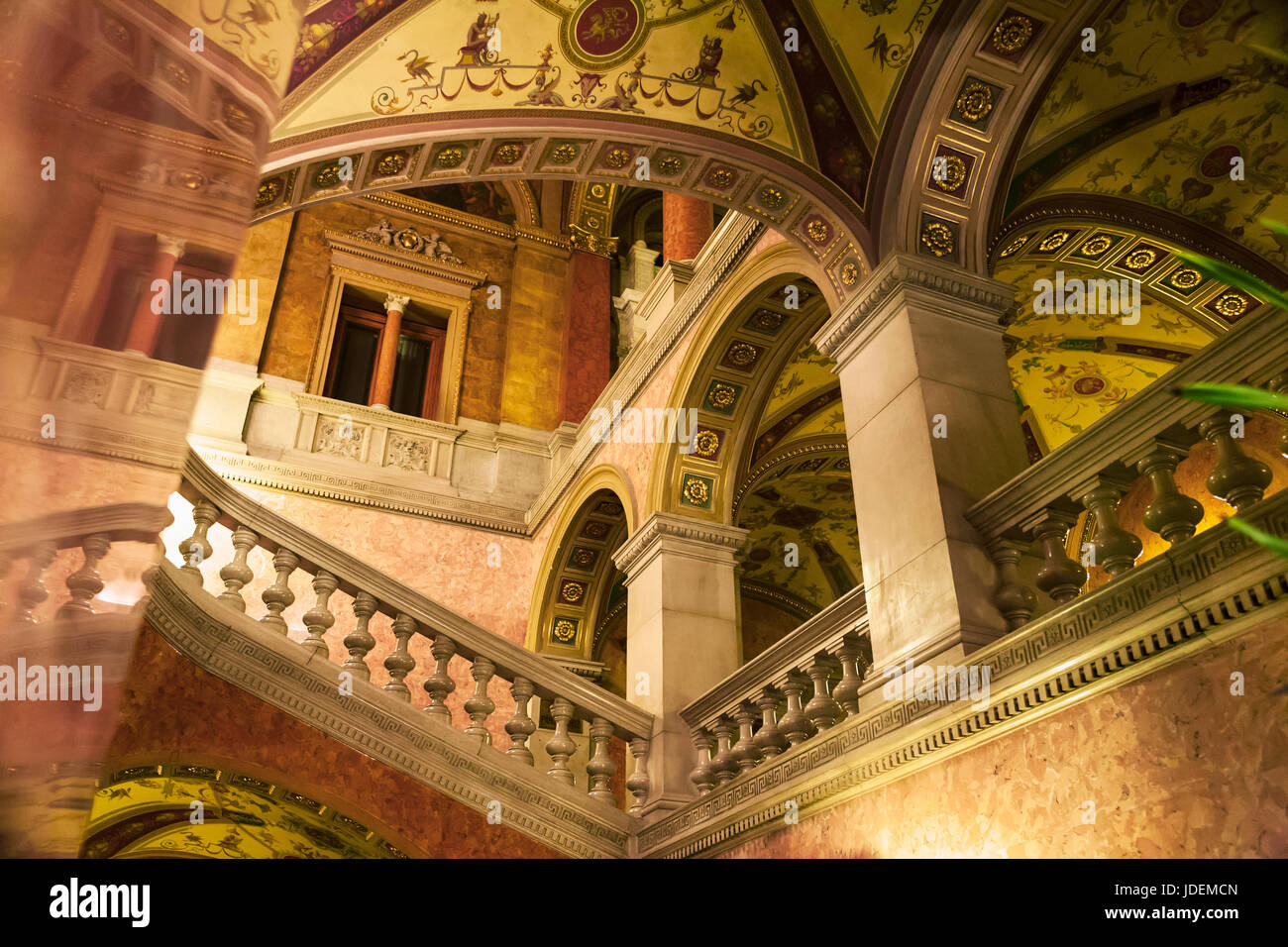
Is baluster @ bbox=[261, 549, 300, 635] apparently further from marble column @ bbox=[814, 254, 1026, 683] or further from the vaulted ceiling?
marble column @ bbox=[814, 254, 1026, 683]

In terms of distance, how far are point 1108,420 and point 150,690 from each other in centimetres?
441

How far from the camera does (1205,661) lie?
9.92 feet

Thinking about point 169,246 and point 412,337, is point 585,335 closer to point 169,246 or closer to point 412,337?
point 412,337

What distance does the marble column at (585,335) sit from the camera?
12695 mm

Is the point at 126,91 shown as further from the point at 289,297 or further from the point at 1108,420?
the point at 289,297

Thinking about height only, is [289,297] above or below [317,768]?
above

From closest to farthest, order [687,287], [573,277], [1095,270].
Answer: [1095,270] < [687,287] < [573,277]

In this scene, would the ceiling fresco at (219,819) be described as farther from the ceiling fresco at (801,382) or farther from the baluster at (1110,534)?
the ceiling fresco at (801,382)

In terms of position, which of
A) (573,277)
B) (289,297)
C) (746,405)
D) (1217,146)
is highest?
(573,277)

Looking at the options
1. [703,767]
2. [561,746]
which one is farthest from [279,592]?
[703,767]

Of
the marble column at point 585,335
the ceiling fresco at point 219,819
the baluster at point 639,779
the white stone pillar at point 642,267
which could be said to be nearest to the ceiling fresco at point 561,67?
the ceiling fresco at point 219,819

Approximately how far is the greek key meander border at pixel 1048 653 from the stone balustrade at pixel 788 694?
0.95ft

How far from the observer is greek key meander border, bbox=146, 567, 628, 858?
16.4 feet
